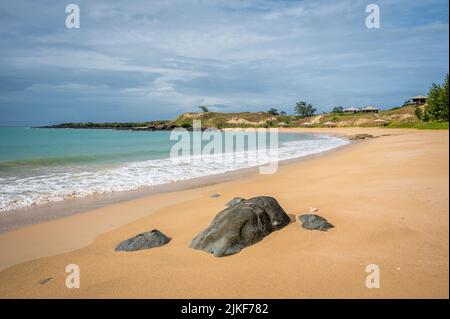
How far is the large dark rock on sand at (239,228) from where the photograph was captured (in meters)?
4.36

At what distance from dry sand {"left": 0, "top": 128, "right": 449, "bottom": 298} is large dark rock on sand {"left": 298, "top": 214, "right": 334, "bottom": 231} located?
151 mm

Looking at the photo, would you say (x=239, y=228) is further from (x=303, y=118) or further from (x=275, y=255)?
(x=303, y=118)

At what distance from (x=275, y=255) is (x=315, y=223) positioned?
48.7 inches

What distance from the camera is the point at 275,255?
13.6ft

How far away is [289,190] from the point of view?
8508 mm

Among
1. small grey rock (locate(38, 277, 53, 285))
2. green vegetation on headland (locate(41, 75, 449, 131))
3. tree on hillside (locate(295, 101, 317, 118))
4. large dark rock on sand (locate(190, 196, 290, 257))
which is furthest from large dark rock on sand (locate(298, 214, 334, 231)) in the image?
tree on hillside (locate(295, 101, 317, 118))

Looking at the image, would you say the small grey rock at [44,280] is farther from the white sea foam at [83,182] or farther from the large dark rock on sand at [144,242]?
the white sea foam at [83,182]

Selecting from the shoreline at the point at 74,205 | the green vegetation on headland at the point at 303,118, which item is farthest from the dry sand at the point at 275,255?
the green vegetation on headland at the point at 303,118

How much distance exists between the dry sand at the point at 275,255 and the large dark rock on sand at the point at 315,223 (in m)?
0.15

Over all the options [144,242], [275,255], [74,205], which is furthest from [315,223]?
[74,205]

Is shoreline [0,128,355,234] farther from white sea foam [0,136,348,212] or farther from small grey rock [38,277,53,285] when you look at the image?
small grey rock [38,277,53,285]
